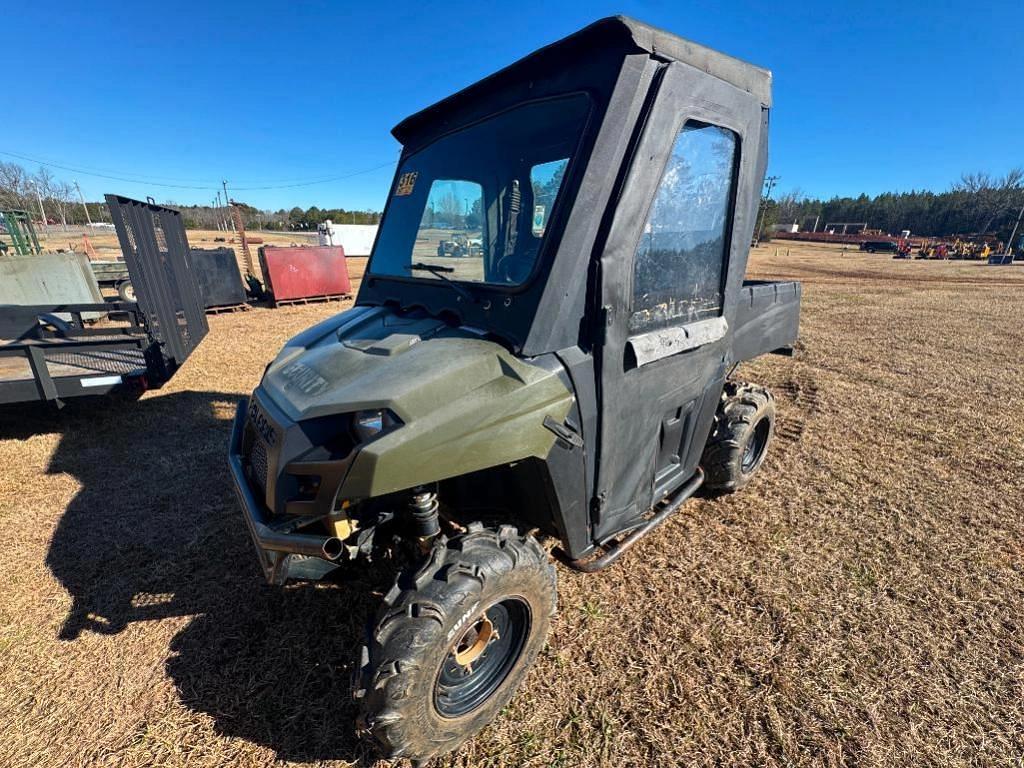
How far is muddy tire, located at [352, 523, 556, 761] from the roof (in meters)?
1.89

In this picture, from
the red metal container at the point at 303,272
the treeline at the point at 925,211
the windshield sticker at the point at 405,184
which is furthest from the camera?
the treeline at the point at 925,211

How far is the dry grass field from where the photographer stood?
1922 mm

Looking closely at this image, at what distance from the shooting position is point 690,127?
6.56ft

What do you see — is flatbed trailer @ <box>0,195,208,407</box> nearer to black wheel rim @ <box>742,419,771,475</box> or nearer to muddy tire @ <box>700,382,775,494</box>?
muddy tire @ <box>700,382,775,494</box>

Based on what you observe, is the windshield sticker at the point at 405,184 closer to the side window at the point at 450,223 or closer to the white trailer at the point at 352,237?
the side window at the point at 450,223

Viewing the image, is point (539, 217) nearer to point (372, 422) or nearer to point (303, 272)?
point (372, 422)

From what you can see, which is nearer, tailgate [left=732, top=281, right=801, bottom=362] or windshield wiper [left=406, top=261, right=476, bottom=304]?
windshield wiper [left=406, top=261, right=476, bottom=304]

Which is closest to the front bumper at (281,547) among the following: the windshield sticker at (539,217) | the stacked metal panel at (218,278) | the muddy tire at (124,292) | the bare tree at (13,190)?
the windshield sticker at (539,217)

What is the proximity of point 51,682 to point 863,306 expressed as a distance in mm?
16131

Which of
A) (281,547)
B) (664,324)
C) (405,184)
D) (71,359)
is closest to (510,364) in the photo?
(664,324)

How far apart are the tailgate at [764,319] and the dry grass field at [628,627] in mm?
1193

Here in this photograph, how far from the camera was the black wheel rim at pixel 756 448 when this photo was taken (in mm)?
3779

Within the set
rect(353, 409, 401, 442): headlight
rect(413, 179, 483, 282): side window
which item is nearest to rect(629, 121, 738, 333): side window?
rect(413, 179, 483, 282): side window

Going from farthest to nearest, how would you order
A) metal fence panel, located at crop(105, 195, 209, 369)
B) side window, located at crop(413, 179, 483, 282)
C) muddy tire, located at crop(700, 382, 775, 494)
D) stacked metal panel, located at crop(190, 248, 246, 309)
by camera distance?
stacked metal panel, located at crop(190, 248, 246, 309), metal fence panel, located at crop(105, 195, 209, 369), muddy tire, located at crop(700, 382, 775, 494), side window, located at crop(413, 179, 483, 282)
